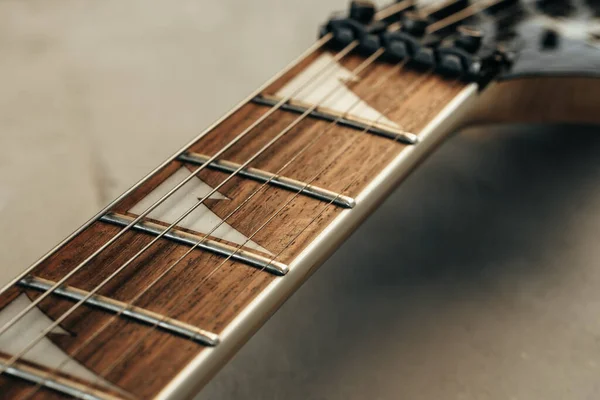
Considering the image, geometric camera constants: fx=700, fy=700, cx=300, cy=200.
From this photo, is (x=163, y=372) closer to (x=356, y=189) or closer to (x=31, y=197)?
(x=356, y=189)

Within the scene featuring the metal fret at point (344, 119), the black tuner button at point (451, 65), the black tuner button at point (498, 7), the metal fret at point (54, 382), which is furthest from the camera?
the black tuner button at point (498, 7)

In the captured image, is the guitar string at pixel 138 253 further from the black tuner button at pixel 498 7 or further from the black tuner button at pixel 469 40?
the black tuner button at pixel 498 7

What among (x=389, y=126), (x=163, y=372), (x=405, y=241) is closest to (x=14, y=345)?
(x=163, y=372)

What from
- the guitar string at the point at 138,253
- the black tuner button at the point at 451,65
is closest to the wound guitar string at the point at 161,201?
the guitar string at the point at 138,253

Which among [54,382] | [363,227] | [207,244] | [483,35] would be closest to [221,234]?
[207,244]

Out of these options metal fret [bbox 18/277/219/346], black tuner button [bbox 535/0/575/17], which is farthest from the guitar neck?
black tuner button [bbox 535/0/575/17]

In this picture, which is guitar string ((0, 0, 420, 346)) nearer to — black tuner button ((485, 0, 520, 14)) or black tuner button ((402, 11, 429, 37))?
black tuner button ((402, 11, 429, 37))

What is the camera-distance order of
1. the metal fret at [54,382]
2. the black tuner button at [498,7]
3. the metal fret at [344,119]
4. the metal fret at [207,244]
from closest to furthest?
1. the metal fret at [54,382]
2. the metal fret at [207,244]
3. the metal fret at [344,119]
4. the black tuner button at [498,7]
